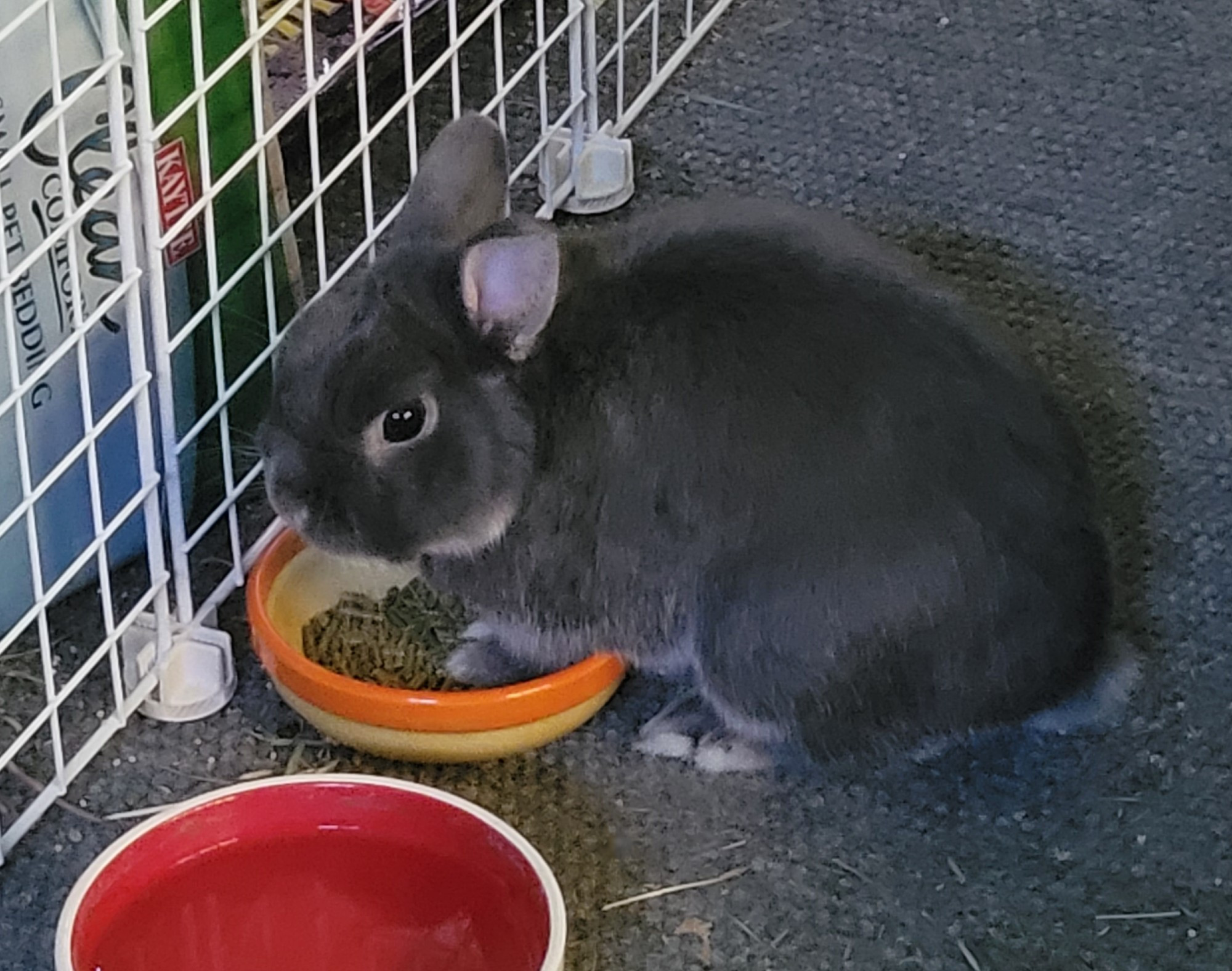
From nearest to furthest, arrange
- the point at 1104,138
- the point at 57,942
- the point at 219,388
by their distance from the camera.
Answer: the point at 57,942 → the point at 219,388 → the point at 1104,138

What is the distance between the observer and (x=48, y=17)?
1328mm

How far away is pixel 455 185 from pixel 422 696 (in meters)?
0.38

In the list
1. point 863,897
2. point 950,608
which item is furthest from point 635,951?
point 950,608

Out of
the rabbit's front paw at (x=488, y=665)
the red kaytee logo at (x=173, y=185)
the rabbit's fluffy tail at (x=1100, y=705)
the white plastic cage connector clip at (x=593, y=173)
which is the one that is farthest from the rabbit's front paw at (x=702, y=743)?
the white plastic cage connector clip at (x=593, y=173)

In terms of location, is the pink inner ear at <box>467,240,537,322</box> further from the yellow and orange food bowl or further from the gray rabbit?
the yellow and orange food bowl

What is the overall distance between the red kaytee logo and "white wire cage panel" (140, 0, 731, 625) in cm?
1

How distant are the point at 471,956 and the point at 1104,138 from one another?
4.41 feet

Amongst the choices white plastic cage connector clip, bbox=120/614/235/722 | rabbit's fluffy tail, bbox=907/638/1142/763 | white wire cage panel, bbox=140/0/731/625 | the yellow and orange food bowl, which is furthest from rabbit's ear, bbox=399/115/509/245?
rabbit's fluffy tail, bbox=907/638/1142/763

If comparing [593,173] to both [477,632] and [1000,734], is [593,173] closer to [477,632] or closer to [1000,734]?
[477,632]

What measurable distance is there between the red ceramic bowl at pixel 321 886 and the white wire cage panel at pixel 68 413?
0.15 meters

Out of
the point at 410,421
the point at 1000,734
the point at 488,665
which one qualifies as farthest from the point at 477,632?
the point at 1000,734

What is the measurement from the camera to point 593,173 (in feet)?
7.31

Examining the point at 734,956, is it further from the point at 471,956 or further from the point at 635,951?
the point at 471,956

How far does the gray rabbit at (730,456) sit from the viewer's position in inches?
58.7
